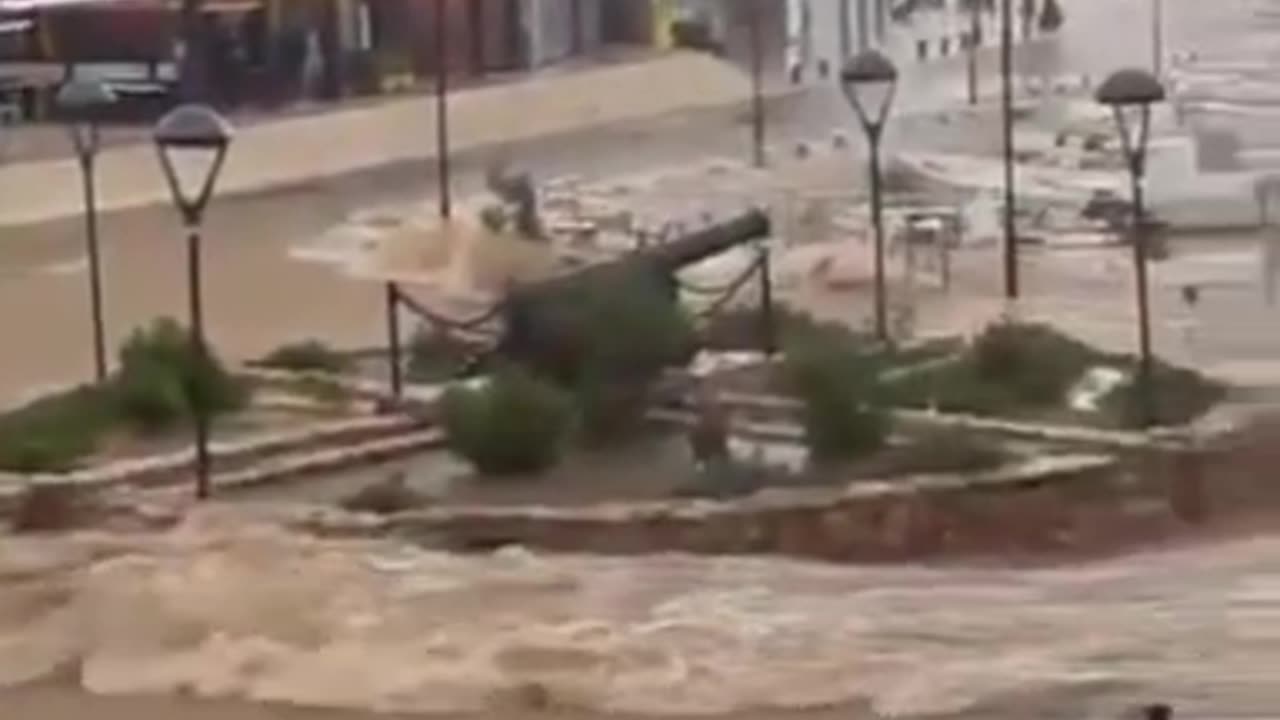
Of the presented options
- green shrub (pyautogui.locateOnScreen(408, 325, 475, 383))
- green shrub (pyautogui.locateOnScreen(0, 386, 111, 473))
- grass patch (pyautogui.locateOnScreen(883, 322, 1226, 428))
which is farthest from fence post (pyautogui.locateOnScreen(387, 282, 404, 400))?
grass patch (pyautogui.locateOnScreen(883, 322, 1226, 428))

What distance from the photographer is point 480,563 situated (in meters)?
2.80

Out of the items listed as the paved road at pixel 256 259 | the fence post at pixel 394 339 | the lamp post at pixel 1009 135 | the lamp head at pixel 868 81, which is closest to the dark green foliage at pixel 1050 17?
the lamp post at pixel 1009 135

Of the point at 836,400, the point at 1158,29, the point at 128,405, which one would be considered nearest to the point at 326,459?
the point at 128,405

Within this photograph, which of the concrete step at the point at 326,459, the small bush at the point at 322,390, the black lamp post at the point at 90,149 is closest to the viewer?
the concrete step at the point at 326,459

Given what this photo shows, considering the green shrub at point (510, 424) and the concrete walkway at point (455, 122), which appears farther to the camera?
the concrete walkway at point (455, 122)

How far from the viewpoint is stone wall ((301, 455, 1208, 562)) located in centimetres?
282

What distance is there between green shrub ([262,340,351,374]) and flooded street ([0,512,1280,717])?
1.89ft

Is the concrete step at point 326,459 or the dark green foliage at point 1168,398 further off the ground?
the dark green foliage at point 1168,398

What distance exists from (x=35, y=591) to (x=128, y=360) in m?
0.75

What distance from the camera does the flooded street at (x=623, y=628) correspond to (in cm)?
232

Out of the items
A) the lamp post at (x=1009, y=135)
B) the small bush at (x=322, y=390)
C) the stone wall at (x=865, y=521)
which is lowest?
the stone wall at (x=865, y=521)

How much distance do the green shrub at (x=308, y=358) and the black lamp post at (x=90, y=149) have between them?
0.20 m

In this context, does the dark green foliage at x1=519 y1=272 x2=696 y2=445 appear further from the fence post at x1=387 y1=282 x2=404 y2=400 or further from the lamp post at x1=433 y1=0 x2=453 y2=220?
the lamp post at x1=433 y1=0 x2=453 y2=220

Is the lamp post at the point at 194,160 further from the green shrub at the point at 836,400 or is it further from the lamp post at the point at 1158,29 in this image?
the lamp post at the point at 1158,29
